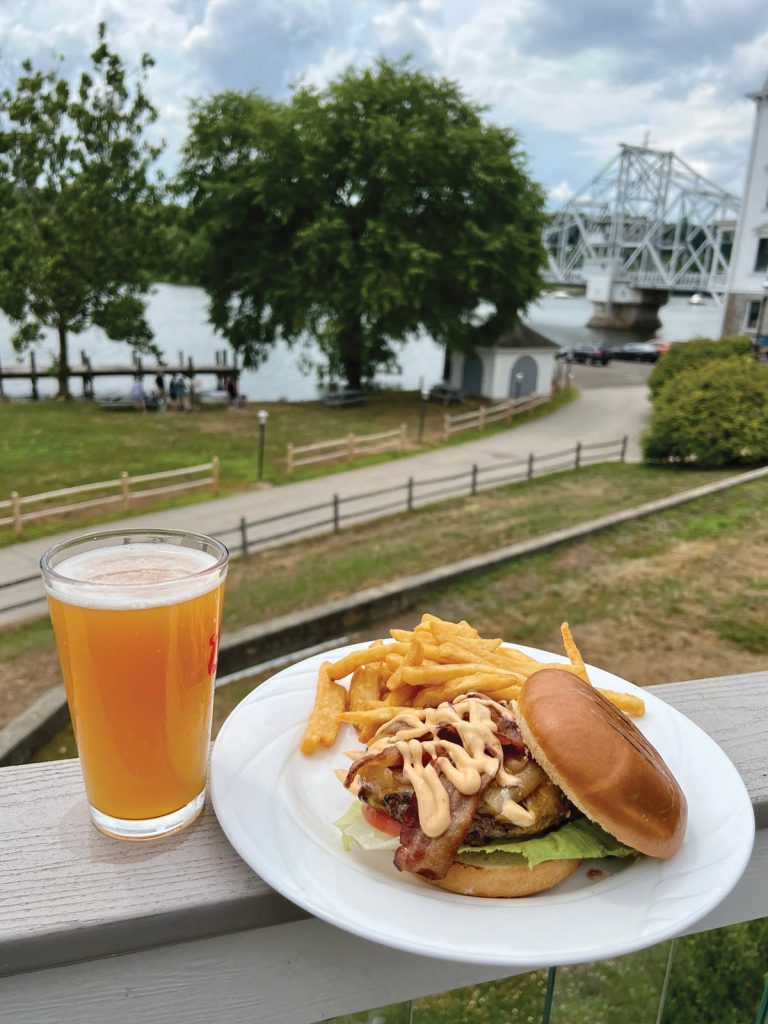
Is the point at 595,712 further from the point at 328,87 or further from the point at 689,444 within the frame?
the point at 328,87

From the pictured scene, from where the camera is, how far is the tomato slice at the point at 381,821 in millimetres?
1141

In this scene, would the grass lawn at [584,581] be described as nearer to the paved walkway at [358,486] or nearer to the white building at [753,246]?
the paved walkway at [358,486]

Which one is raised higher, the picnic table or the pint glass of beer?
the pint glass of beer

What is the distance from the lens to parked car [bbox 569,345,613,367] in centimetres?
4753

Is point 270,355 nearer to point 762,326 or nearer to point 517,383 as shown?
point 517,383

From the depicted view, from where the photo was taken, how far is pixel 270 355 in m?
42.5

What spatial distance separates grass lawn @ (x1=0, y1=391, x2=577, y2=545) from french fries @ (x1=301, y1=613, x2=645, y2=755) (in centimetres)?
1516

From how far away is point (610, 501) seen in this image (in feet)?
48.0

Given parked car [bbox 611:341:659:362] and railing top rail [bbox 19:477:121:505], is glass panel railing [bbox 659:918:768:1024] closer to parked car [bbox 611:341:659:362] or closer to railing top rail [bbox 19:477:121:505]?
railing top rail [bbox 19:477:121:505]

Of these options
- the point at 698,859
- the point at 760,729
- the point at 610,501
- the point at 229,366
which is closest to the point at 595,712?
the point at 698,859

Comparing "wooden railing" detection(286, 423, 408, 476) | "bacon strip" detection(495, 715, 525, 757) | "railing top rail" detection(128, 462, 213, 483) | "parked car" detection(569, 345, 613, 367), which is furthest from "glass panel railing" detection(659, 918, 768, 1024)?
"parked car" detection(569, 345, 613, 367)

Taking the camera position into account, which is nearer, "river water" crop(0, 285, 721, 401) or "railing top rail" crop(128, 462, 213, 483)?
"railing top rail" crop(128, 462, 213, 483)

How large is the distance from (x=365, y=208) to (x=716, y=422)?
17.8 m

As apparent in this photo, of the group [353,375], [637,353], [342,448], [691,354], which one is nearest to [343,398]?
[353,375]
